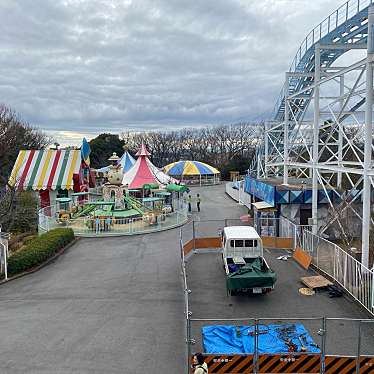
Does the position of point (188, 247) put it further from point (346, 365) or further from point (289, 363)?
point (346, 365)

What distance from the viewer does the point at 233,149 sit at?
7912 cm

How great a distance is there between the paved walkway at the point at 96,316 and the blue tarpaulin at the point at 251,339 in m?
0.76

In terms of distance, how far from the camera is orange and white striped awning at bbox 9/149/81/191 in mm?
31406

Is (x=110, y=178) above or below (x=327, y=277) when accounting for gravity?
above

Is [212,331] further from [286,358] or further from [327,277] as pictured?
[327,277]

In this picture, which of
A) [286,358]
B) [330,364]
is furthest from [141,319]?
[330,364]

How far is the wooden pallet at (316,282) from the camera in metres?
11.8

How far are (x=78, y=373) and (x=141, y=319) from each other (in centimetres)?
272

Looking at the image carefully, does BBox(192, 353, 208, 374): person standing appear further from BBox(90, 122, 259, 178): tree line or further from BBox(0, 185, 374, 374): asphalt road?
BBox(90, 122, 259, 178): tree line

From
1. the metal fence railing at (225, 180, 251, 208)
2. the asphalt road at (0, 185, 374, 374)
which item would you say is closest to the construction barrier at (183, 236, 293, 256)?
the asphalt road at (0, 185, 374, 374)

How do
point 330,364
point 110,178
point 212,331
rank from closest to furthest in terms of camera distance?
point 330,364, point 212,331, point 110,178

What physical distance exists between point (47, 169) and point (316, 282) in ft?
88.0

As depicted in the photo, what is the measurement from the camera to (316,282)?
12047mm

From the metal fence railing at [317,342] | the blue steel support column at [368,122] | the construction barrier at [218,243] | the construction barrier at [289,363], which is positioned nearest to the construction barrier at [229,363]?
the metal fence railing at [317,342]
